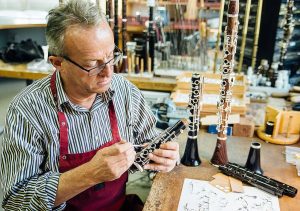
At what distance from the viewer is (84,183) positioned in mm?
1005

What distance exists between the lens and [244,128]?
5.33 ft

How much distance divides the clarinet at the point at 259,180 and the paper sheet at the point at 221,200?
0.8 inches

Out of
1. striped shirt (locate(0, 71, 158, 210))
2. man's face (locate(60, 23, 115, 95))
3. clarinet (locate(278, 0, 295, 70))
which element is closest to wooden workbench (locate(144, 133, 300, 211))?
striped shirt (locate(0, 71, 158, 210))

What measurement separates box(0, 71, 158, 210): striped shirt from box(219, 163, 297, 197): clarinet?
0.45 meters

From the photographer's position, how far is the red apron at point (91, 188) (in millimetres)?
1159

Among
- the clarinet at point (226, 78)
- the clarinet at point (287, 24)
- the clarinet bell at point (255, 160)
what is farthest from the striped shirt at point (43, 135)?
the clarinet at point (287, 24)

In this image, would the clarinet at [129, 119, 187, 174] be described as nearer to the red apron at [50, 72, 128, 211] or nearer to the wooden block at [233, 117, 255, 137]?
the red apron at [50, 72, 128, 211]

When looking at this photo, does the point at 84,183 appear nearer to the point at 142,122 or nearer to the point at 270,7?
the point at 142,122

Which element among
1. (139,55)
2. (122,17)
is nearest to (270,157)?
(139,55)

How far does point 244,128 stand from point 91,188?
0.87 metres

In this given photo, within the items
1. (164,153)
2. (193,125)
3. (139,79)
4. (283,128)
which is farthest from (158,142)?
(139,79)

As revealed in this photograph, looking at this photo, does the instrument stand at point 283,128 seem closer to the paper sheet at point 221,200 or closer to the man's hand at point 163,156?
the paper sheet at point 221,200

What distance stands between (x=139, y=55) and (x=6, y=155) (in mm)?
1625

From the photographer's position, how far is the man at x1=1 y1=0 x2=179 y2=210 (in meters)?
1.02
